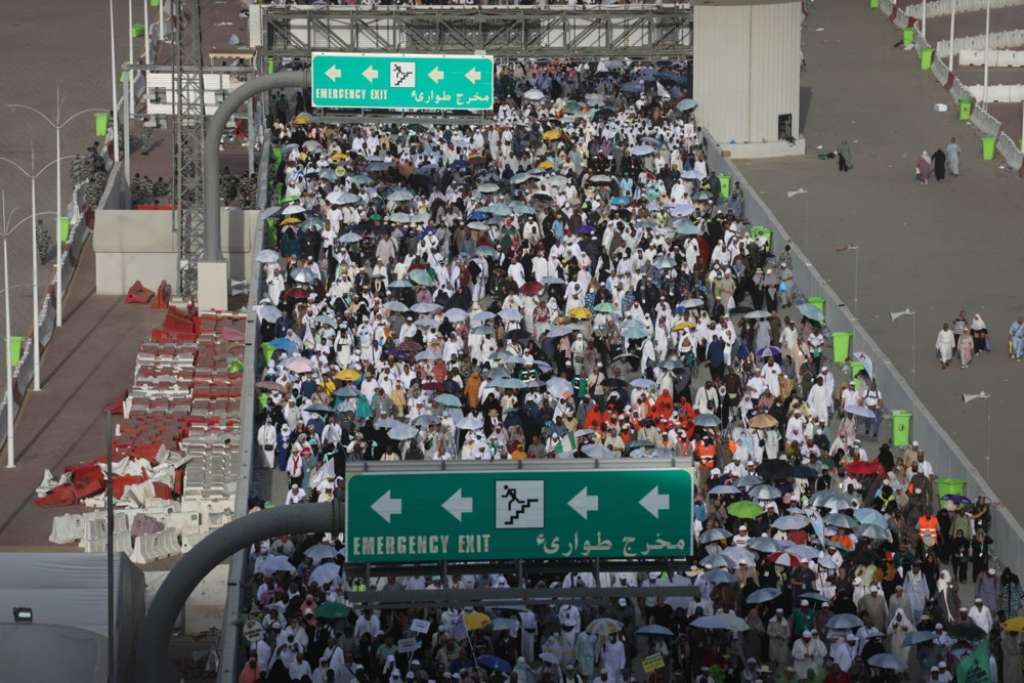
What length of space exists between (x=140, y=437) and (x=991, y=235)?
20387mm

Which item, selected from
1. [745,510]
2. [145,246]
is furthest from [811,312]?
[145,246]

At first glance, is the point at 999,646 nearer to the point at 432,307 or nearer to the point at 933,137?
the point at 432,307

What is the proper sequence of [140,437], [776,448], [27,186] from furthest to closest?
[27,186] → [140,437] → [776,448]

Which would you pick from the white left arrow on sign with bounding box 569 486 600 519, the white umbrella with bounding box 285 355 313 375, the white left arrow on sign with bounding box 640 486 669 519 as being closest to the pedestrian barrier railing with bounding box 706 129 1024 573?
the white umbrella with bounding box 285 355 313 375

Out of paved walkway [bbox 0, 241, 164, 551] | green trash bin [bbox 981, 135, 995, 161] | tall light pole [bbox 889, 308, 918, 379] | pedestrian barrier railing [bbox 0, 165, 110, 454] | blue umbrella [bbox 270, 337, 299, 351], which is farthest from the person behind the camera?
green trash bin [bbox 981, 135, 995, 161]

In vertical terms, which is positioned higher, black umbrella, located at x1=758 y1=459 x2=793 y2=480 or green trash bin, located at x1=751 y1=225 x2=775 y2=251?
green trash bin, located at x1=751 y1=225 x2=775 y2=251

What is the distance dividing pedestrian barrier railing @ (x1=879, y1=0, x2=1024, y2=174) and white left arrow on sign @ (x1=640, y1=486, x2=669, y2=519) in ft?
133

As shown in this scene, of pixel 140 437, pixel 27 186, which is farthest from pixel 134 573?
pixel 27 186

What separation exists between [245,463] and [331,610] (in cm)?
793

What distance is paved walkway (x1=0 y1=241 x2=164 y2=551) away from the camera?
44531 mm

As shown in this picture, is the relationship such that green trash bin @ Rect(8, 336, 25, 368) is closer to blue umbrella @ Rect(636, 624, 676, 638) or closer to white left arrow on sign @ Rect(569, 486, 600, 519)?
blue umbrella @ Rect(636, 624, 676, 638)

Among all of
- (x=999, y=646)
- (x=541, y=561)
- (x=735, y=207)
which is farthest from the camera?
(x=735, y=207)

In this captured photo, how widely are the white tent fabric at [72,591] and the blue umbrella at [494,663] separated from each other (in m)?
4.33

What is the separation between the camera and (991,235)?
58219 mm
